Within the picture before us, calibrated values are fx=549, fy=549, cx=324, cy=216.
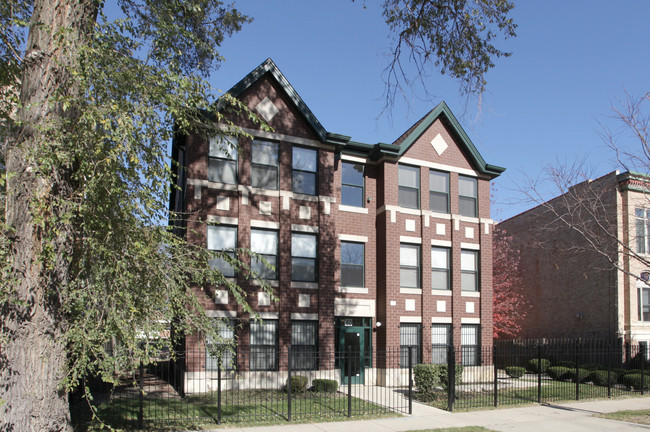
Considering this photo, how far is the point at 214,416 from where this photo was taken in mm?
12805

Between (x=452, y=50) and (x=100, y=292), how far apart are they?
8.43 m

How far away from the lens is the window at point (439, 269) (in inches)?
870

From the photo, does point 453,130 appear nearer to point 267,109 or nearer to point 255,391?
point 267,109

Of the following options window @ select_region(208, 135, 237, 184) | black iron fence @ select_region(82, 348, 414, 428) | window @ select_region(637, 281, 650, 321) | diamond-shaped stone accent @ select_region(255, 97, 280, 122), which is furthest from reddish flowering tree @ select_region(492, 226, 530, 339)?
window @ select_region(208, 135, 237, 184)

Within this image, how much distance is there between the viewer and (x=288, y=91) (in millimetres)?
19656

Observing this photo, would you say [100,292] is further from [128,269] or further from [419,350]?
[419,350]

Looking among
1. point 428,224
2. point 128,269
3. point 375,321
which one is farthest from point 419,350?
point 128,269

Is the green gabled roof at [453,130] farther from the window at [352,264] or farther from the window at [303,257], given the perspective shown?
the window at [303,257]

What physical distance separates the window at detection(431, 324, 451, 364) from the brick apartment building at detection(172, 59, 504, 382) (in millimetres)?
56

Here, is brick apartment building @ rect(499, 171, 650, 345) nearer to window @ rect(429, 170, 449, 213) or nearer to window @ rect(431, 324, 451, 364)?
window @ rect(429, 170, 449, 213)

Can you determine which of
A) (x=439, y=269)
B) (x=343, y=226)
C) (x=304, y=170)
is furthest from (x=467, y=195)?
(x=304, y=170)

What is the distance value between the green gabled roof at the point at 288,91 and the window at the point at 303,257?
12.0ft

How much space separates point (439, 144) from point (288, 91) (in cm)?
701

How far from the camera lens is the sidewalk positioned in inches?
489
